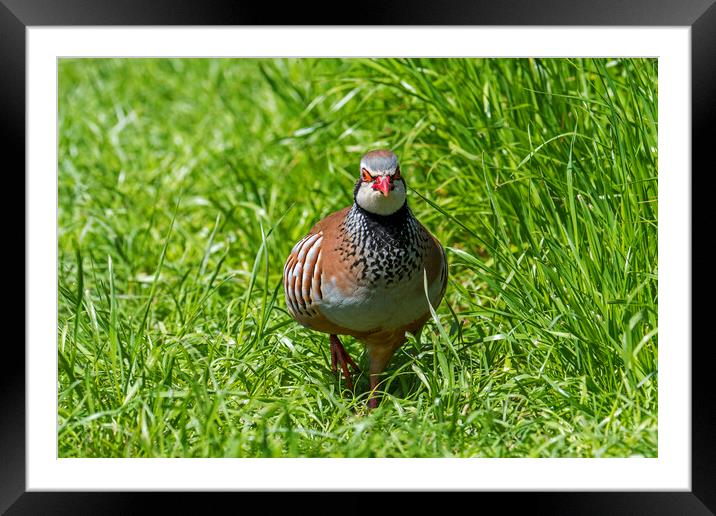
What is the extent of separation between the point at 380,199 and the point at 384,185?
99 mm

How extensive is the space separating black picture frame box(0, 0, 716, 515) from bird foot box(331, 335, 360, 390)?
3.12ft

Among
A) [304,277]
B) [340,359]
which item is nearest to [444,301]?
[340,359]

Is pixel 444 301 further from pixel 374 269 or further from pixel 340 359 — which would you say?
pixel 374 269

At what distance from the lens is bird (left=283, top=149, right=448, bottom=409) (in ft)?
10.8

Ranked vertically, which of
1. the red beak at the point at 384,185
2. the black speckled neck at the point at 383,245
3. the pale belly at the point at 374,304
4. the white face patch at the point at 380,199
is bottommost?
the pale belly at the point at 374,304

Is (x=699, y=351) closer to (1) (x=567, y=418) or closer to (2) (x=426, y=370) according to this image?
(1) (x=567, y=418)

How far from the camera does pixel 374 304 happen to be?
10.8 ft

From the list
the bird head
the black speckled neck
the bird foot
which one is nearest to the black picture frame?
the bird head

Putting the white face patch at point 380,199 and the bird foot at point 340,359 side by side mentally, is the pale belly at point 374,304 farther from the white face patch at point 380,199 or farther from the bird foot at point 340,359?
the bird foot at point 340,359

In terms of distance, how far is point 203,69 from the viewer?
24.3ft

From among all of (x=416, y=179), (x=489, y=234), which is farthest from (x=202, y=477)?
(x=416, y=179)

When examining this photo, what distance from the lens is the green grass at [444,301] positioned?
3.17 meters
